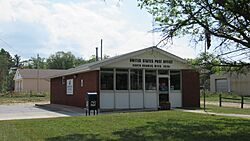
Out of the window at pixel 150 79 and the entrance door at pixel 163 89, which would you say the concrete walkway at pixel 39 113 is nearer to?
the window at pixel 150 79

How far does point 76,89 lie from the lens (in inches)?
1102

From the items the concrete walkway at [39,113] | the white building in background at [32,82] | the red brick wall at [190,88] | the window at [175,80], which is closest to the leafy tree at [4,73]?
the white building in background at [32,82]

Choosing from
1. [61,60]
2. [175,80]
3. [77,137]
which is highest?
[61,60]

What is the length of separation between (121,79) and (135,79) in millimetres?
998

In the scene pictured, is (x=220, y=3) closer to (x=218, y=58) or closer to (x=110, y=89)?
(x=218, y=58)

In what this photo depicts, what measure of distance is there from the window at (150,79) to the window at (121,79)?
1482mm

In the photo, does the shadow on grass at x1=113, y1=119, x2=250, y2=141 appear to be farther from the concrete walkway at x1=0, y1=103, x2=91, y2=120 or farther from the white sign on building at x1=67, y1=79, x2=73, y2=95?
the white sign on building at x1=67, y1=79, x2=73, y2=95

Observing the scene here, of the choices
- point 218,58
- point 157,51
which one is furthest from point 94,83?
point 218,58

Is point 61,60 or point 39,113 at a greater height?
point 61,60

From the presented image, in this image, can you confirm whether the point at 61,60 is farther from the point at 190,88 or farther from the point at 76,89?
the point at 190,88

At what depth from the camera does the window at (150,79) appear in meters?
25.1

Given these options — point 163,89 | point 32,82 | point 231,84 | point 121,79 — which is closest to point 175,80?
point 163,89

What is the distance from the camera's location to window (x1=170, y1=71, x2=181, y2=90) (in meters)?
26.1

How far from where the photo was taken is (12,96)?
5341 centimetres
